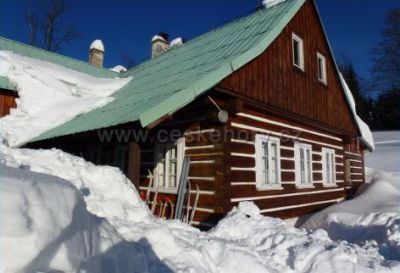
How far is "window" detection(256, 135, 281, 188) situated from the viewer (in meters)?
8.72

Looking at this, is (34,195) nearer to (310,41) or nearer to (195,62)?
(195,62)

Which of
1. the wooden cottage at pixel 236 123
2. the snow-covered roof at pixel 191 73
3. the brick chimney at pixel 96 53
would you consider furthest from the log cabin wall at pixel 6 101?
the brick chimney at pixel 96 53

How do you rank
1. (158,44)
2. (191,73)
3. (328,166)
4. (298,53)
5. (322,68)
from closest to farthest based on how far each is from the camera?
(191,73)
(298,53)
(322,68)
(328,166)
(158,44)

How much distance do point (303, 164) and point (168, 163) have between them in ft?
15.4

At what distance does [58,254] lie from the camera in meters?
2.76

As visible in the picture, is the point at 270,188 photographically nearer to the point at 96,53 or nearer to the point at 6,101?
the point at 6,101

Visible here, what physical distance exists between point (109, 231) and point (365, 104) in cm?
4966

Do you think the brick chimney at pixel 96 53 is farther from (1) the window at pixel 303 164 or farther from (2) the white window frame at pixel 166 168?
(1) the window at pixel 303 164

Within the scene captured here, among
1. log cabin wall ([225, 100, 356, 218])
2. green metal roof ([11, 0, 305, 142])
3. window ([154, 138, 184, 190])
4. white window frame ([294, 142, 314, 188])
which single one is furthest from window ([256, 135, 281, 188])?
green metal roof ([11, 0, 305, 142])

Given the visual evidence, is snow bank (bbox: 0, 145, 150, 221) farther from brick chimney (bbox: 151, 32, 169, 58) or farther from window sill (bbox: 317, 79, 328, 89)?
brick chimney (bbox: 151, 32, 169, 58)

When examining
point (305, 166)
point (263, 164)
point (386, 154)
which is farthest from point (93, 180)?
point (386, 154)

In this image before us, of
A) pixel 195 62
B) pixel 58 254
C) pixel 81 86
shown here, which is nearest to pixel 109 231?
pixel 58 254

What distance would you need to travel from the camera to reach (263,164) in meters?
8.95

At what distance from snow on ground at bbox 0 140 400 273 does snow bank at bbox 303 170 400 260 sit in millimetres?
684
